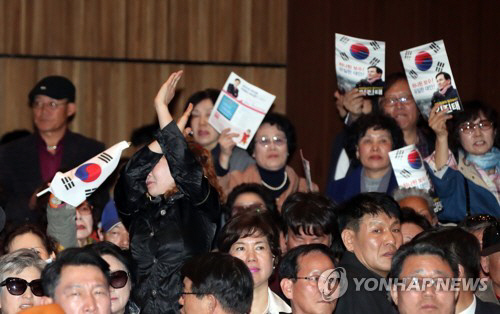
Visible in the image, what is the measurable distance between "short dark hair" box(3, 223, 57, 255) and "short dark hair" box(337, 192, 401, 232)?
150 cm

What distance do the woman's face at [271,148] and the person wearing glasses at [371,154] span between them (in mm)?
420

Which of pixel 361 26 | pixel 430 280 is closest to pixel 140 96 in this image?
pixel 361 26

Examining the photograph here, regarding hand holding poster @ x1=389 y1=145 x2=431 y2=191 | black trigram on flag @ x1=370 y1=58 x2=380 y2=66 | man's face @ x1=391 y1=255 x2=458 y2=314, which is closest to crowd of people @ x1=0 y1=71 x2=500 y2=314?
man's face @ x1=391 y1=255 x2=458 y2=314

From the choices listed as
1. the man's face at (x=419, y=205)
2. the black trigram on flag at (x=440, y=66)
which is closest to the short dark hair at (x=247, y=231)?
the man's face at (x=419, y=205)

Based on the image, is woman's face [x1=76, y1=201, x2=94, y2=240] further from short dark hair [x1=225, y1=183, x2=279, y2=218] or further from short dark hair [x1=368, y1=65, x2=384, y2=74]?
short dark hair [x1=368, y1=65, x2=384, y2=74]

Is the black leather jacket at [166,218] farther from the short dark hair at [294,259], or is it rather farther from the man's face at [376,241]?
the man's face at [376,241]

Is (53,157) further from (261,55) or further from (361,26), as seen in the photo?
(361,26)

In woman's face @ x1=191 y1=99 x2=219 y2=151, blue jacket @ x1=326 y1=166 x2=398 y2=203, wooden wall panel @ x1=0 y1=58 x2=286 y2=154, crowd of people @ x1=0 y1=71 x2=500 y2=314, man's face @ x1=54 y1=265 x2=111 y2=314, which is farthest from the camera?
wooden wall panel @ x1=0 y1=58 x2=286 y2=154

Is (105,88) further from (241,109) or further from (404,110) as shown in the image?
(404,110)

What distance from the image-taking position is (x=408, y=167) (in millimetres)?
6277

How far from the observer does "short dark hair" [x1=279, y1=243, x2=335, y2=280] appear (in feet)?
15.7

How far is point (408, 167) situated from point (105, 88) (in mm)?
2627

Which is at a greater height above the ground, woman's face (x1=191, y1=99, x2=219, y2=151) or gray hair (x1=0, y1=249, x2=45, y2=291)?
woman's face (x1=191, y1=99, x2=219, y2=151)

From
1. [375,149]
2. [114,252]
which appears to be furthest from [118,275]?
[375,149]
